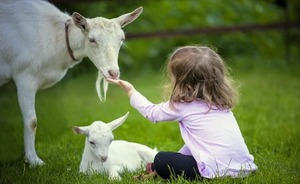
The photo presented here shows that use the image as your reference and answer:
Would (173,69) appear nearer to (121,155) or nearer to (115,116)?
(121,155)

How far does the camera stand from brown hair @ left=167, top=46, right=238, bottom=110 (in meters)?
3.42

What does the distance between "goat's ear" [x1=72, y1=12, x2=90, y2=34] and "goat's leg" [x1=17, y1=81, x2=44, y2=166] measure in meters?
Result: 0.61

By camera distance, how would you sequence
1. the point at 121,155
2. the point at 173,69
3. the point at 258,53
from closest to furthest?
the point at 173,69 → the point at 121,155 → the point at 258,53

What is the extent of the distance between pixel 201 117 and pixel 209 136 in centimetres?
13

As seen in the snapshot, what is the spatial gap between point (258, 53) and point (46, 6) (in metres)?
7.45

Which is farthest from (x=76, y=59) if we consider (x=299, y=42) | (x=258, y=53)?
(x=299, y=42)

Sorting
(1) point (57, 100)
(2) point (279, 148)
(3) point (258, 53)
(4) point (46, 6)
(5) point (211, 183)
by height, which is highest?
(4) point (46, 6)

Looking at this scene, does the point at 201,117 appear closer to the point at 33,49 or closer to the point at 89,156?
the point at 89,156

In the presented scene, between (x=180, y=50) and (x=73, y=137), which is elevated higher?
(x=180, y=50)

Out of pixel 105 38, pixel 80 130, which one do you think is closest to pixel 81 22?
pixel 105 38

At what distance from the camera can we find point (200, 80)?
3.44 meters

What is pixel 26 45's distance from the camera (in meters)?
3.94

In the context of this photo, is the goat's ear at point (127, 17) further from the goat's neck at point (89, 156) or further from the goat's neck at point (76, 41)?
the goat's neck at point (89, 156)

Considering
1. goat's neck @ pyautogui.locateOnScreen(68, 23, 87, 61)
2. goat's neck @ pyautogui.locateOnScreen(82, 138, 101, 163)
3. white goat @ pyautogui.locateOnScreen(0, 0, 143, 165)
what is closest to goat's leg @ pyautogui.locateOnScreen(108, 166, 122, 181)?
goat's neck @ pyautogui.locateOnScreen(82, 138, 101, 163)
